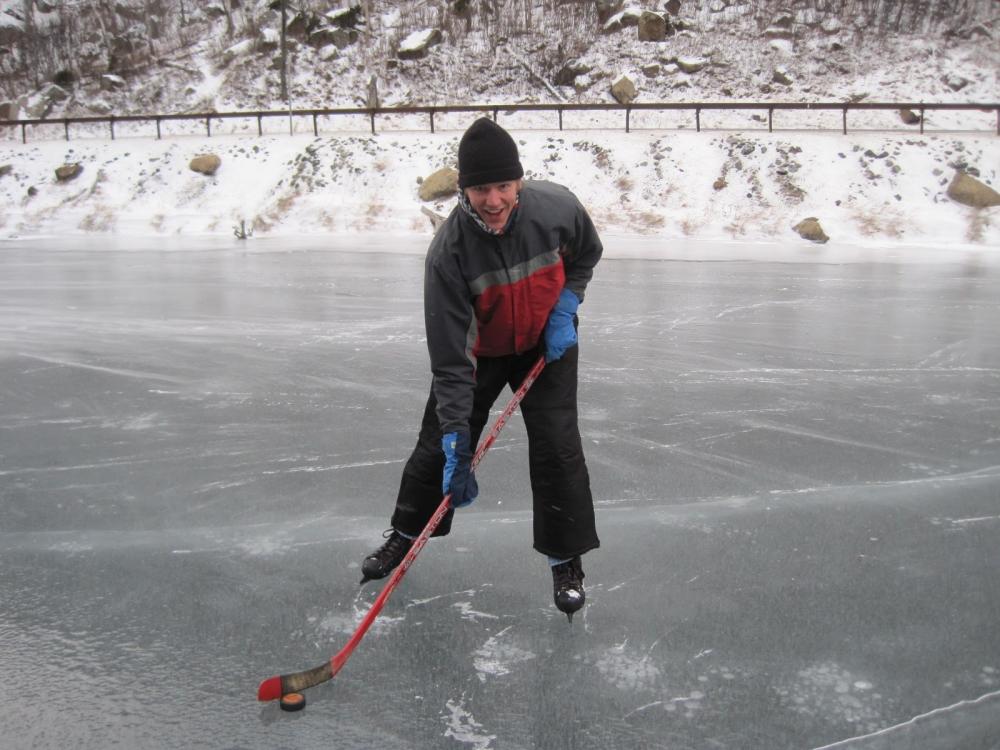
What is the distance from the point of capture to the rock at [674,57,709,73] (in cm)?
2348

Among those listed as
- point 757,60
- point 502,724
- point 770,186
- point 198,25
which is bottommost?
point 502,724

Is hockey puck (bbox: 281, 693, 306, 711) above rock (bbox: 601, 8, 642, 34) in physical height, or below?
below

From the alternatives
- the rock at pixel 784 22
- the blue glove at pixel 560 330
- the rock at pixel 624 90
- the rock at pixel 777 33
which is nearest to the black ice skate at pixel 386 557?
the blue glove at pixel 560 330

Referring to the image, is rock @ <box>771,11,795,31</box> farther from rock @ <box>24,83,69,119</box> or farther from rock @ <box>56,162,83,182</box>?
rock @ <box>24,83,69,119</box>

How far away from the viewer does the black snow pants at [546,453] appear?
2.59 metres

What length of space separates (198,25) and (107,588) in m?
28.7

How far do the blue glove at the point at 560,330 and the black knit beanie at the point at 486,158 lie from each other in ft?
1.56

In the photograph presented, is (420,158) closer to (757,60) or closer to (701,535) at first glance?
(757,60)

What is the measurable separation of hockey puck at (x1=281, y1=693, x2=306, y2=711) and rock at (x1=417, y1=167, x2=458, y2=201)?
47.1 feet

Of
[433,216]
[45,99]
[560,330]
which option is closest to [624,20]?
[433,216]

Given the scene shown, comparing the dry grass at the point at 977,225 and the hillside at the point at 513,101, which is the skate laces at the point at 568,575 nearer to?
the hillside at the point at 513,101

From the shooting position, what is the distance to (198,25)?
2773cm

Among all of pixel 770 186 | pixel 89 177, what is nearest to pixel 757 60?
pixel 770 186

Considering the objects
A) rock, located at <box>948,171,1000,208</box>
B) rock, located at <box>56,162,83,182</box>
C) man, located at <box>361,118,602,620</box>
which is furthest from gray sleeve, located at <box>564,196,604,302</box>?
rock, located at <box>56,162,83,182</box>
